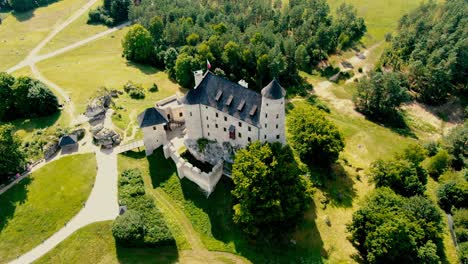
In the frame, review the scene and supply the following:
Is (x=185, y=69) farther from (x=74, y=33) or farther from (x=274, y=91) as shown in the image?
(x=74, y=33)

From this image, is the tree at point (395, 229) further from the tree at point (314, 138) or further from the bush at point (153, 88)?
the bush at point (153, 88)

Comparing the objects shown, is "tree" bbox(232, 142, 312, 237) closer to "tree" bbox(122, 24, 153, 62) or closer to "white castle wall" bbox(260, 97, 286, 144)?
"white castle wall" bbox(260, 97, 286, 144)

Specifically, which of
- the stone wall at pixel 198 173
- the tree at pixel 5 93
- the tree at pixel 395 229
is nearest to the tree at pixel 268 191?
the stone wall at pixel 198 173

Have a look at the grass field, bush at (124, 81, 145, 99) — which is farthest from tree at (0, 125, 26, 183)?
the grass field

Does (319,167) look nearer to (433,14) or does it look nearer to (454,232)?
(454,232)

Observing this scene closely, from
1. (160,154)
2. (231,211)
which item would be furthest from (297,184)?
(160,154)

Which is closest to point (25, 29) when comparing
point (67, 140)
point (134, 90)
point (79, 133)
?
point (134, 90)

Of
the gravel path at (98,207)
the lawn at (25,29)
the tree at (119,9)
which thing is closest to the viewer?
the gravel path at (98,207)
